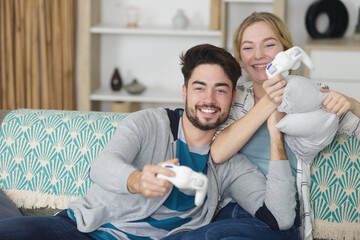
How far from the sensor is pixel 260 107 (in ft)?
6.30

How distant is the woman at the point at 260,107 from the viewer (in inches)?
73.3

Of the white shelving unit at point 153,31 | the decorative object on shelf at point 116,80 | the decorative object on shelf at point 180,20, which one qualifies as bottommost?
the decorative object on shelf at point 116,80

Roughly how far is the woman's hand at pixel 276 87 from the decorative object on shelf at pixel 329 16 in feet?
7.20

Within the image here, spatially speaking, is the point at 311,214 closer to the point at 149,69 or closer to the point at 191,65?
the point at 191,65

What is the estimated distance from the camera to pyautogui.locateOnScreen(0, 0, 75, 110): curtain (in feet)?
12.8

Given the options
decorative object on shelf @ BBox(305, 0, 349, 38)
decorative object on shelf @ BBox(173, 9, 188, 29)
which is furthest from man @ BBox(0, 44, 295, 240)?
decorative object on shelf @ BBox(305, 0, 349, 38)

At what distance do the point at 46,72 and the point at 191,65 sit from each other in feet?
7.22

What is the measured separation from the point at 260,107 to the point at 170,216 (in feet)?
1.52

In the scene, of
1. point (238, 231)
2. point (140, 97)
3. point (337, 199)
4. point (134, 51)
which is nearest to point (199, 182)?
point (238, 231)

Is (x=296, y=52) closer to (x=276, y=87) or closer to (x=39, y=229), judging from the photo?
(x=276, y=87)

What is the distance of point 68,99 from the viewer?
405 centimetres

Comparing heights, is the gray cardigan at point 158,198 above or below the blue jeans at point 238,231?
above

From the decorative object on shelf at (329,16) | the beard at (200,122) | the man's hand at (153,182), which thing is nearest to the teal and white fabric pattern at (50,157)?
the beard at (200,122)

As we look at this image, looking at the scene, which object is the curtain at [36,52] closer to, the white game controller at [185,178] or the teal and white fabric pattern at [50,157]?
the teal and white fabric pattern at [50,157]
